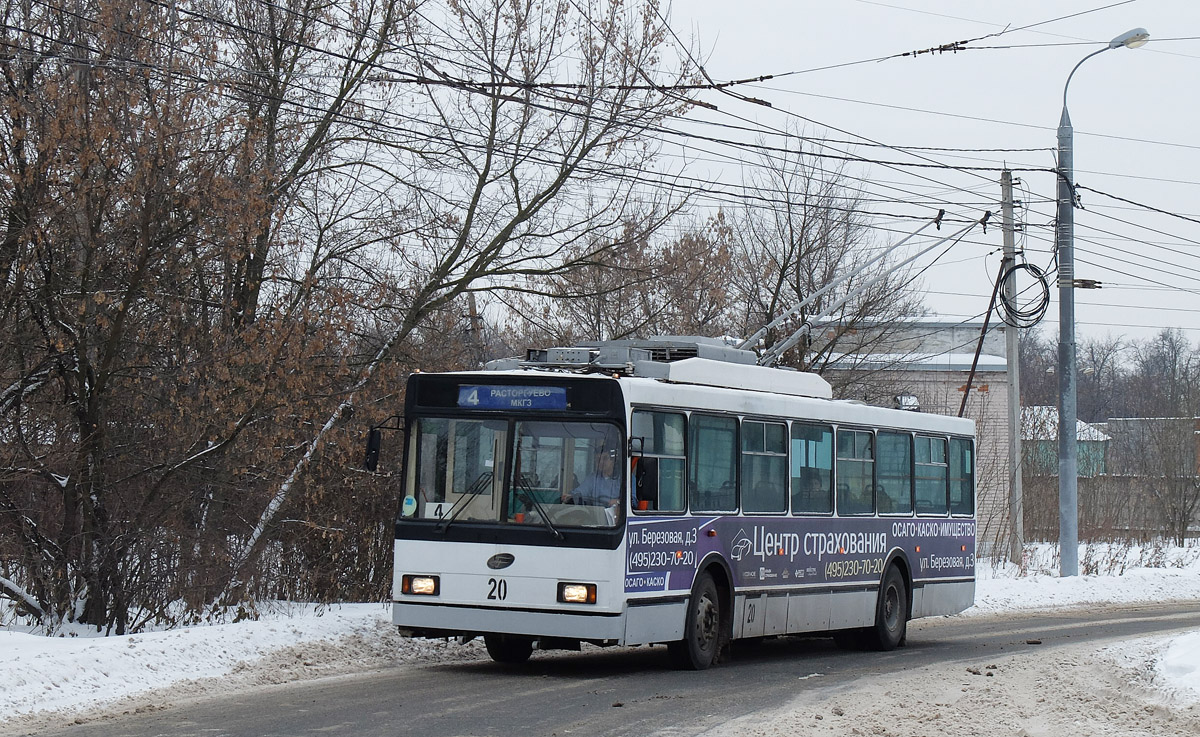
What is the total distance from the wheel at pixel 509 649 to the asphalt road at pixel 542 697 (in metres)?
0.14

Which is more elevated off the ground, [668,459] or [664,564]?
[668,459]

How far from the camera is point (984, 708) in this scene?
11.0m

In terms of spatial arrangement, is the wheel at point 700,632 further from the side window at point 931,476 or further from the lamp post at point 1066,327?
A: the lamp post at point 1066,327

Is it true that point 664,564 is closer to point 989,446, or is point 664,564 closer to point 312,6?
point 312,6

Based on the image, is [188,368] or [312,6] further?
[312,6]

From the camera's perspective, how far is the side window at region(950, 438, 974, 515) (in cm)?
1920

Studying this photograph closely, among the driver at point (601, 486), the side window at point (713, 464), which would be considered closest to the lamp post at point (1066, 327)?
the side window at point (713, 464)

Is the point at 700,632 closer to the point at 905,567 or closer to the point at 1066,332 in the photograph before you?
the point at 905,567

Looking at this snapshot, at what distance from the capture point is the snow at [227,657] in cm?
1023

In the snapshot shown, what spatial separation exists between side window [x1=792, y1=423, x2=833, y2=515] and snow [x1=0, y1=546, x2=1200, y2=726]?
3.42 metres

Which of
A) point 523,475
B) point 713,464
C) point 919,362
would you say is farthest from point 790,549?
point 919,362

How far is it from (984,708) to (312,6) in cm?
1282

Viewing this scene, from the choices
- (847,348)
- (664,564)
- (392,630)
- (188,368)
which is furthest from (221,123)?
(847,348)

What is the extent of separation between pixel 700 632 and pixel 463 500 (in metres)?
2.52
